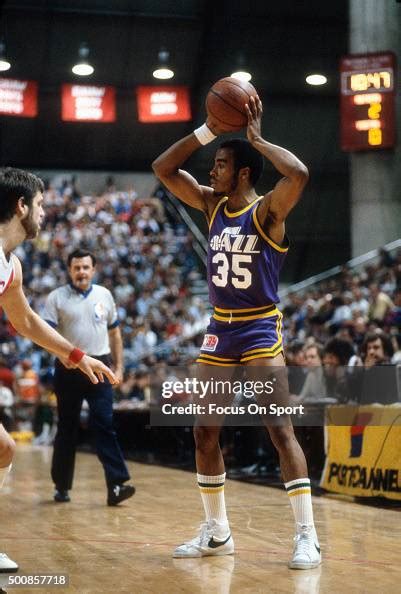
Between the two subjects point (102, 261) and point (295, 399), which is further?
point (102, 261)

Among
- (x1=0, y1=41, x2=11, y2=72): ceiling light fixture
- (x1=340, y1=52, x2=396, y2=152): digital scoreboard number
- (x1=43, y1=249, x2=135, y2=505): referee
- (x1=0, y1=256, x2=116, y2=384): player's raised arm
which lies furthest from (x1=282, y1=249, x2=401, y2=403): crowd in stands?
(x1=0, y1=41, x2=11, y2=72): ceiling light fixture

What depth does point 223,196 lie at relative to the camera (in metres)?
5.02

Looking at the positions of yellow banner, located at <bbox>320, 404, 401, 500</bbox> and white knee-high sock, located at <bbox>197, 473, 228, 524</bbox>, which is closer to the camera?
white knee-high sock, located at <bbox>197, 473, 228, 524</bbox>

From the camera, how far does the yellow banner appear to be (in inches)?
285

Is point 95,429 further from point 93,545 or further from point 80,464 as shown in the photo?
point 80,464

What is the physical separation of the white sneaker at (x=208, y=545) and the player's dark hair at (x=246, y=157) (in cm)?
177

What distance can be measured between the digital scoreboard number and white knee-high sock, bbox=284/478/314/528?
12.6m

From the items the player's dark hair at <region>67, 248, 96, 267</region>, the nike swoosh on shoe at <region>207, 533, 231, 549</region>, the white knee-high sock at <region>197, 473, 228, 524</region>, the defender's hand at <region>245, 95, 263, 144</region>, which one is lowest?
the nike swoosh on shoe at <region>207, 533, 231, 549</region>

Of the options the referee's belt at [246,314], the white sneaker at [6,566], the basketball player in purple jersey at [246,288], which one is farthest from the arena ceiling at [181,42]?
the white sneaker at [6,566]

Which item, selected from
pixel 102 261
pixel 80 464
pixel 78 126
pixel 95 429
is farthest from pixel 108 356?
pixel 78 126

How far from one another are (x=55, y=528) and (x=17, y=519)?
54 cm

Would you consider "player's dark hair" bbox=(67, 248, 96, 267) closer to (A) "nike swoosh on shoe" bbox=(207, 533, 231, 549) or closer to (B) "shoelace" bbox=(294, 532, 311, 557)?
(A) "nike swoosh on shoe" bbox=(207, 533, 231, 549)

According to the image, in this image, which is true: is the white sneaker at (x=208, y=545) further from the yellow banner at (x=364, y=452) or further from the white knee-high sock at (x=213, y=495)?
the yellow banner at (x=364, y=452)

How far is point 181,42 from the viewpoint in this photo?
82.7 ft
